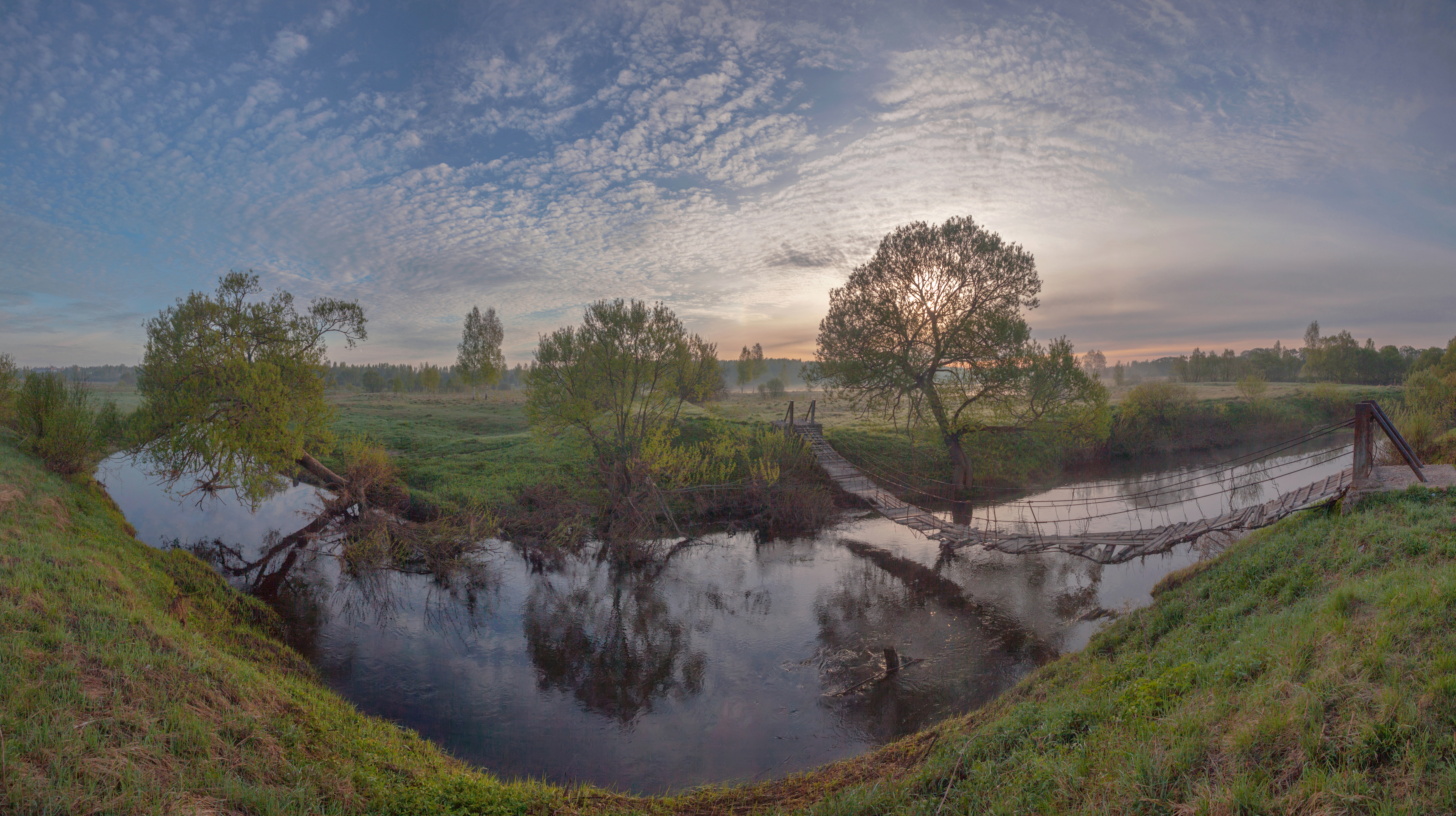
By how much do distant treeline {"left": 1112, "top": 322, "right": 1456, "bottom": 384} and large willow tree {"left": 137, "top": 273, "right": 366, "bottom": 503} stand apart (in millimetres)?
67045

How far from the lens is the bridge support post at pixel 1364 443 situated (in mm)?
9133

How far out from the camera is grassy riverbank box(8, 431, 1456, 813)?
4.09m

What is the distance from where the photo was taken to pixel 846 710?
1012cm

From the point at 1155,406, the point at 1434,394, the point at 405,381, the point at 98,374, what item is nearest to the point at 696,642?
the point at 1434,394

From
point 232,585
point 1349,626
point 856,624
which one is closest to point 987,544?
point 856,624

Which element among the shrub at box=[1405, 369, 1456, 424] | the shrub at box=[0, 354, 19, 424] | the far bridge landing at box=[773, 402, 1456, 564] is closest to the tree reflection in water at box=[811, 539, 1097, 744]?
the far bridge landing at box=[773, 402, 1456, 564]

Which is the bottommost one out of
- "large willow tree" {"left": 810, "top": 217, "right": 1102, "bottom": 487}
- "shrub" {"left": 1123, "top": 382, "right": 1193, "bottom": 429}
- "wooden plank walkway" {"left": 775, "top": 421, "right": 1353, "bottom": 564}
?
"wooden plank walkway" {"left": 775, "top": 421, "right": 1353, "bottom": 564}

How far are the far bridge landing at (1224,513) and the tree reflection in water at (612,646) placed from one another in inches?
308

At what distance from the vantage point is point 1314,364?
70.8m

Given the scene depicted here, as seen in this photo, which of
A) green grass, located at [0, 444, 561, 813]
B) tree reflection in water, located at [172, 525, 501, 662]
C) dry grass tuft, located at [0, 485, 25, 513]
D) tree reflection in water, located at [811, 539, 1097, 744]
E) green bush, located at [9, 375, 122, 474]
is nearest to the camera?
green grass, located at [0, 444, 561, 813]

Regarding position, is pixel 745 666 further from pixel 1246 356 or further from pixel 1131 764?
pixel 1246 356

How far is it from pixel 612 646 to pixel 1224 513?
14806 millimetres

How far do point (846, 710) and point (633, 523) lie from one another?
10.8 metres

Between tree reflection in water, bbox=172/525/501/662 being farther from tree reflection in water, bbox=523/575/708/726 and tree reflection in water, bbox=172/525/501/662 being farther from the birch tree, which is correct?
the birch tree
